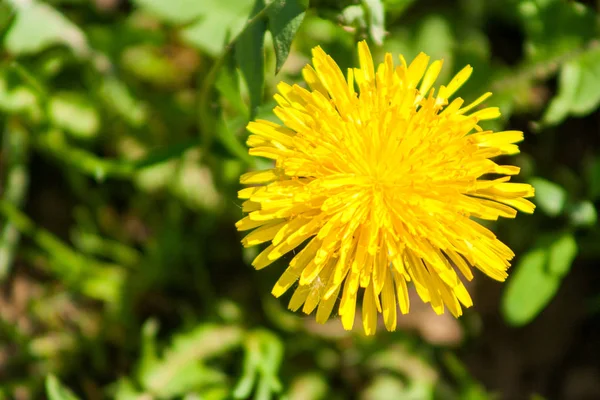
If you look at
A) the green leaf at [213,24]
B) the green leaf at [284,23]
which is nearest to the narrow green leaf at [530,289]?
the green leaf at [284,23]

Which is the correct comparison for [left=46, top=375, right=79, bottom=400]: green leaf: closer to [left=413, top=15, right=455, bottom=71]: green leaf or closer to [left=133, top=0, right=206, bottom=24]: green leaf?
[left=133, top=0, right=206, bottom=24]: green leaf

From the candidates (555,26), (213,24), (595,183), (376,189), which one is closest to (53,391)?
(376,189)

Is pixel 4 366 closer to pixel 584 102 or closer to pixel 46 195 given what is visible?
pixel 46 195

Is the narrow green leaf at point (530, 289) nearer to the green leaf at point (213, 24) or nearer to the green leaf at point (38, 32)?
the green leaf at point (213, 24)

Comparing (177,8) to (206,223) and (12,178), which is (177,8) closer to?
(206,223)

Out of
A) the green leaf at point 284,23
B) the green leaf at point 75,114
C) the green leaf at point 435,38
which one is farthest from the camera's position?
the green leaf at point 435,38

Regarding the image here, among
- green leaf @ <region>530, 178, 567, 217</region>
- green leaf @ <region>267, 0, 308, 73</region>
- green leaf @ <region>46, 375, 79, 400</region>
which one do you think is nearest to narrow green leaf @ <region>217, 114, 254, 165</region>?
green leaf @ <region>267, 0, 308, 73</region>
